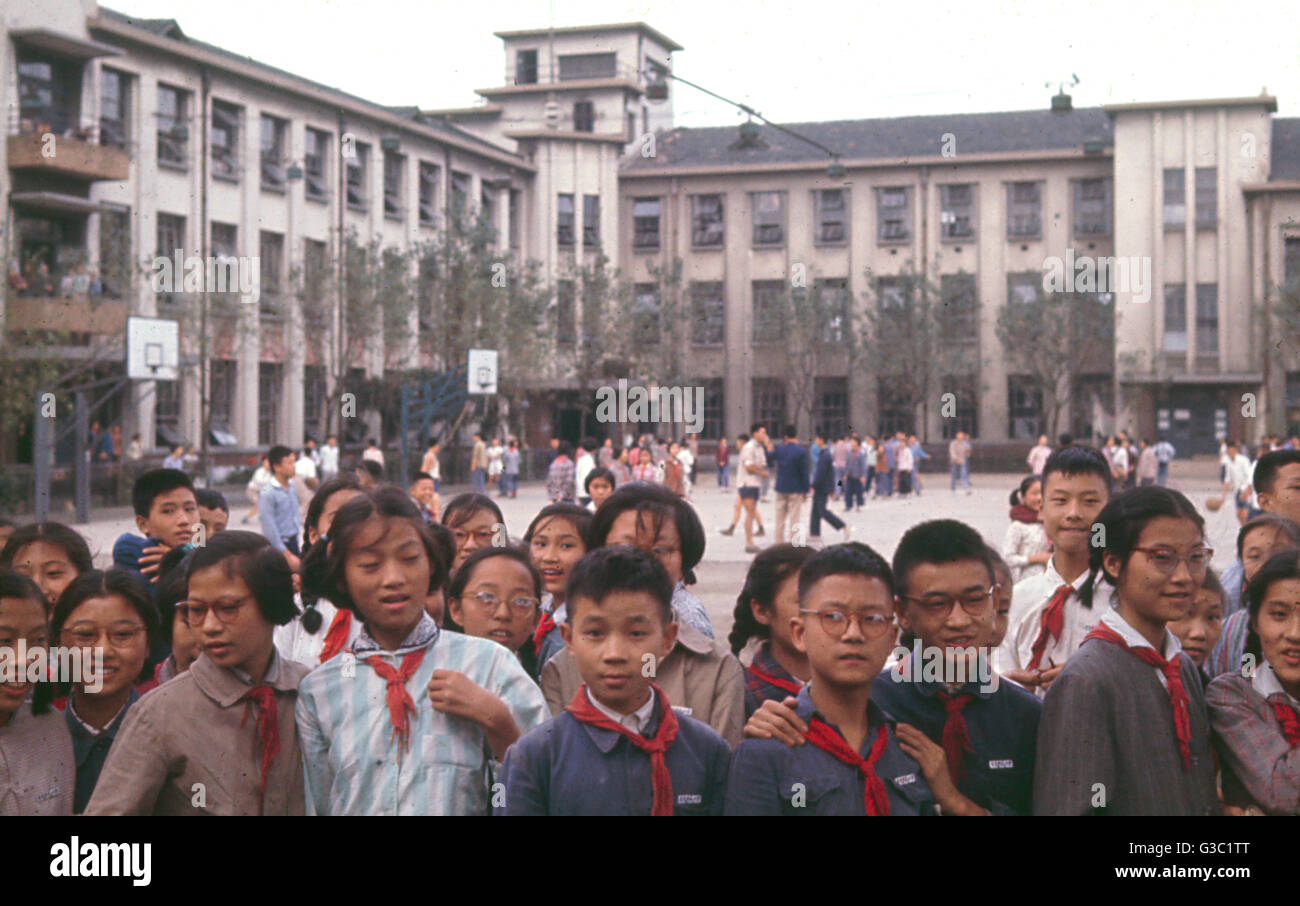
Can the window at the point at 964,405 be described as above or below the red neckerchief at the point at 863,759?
above

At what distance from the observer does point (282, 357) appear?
3522 cm

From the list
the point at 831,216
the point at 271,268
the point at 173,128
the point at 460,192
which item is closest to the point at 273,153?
the point at 271,268

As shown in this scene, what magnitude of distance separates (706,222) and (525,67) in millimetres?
9023

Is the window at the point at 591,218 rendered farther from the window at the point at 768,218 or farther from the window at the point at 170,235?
the window at the point at 170,235

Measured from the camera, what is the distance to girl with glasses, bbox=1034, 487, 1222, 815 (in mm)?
2895

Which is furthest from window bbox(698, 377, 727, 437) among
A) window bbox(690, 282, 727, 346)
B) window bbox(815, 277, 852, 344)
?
window bbox(815, 277, 852, 344)

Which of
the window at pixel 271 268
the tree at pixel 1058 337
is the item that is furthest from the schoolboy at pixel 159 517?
the tree at pixel 1058 337

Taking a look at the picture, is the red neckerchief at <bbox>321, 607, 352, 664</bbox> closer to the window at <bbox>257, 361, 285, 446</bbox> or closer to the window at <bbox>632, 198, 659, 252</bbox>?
the window at <bbox>257, 361, 285, 446</bbox>

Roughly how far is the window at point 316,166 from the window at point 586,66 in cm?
1436

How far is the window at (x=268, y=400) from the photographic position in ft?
116
